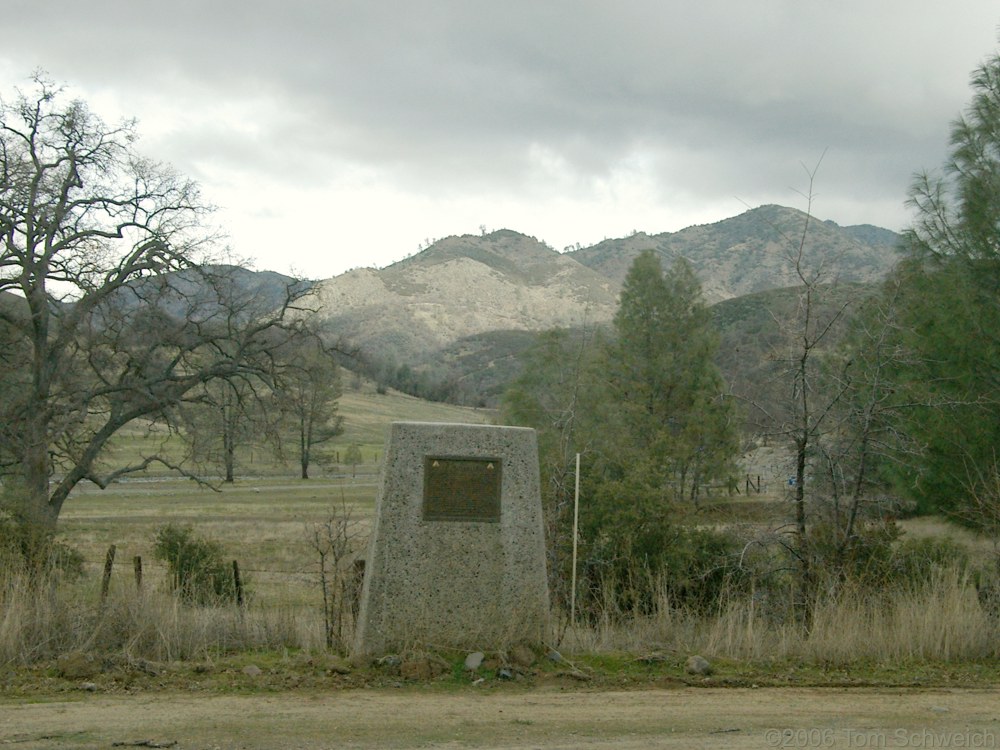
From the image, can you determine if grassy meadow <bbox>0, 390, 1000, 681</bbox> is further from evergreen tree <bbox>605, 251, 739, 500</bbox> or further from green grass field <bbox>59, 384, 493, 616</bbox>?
evergreen tree <bbox>605, 251, 739, 500</bbox>

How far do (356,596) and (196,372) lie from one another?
21.1 m

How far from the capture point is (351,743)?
5.25 meters

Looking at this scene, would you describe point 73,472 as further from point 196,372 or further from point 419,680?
point 419,680

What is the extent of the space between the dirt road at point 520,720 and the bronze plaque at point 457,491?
4.31ft

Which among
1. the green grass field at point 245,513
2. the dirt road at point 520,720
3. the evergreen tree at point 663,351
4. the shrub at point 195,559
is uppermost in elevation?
the evergreen tree at point 663,351

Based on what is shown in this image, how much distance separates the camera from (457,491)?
23.4 ft

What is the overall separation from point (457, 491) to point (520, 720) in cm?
190

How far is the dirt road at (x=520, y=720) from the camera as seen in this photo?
17.5 feet

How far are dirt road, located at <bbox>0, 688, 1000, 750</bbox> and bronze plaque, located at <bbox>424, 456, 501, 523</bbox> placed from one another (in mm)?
1314

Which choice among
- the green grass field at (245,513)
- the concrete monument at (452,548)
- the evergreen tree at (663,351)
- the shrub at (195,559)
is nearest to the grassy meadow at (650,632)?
the concrete monument at (452,548)

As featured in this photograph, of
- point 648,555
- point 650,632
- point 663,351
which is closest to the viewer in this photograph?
point 650,632

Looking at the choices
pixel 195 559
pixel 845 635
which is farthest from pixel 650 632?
pixel 195 559

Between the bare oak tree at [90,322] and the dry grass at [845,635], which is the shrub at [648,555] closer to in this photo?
the dry grass at [845,635]

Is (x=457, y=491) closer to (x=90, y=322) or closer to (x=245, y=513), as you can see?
(x=90, y=322)
